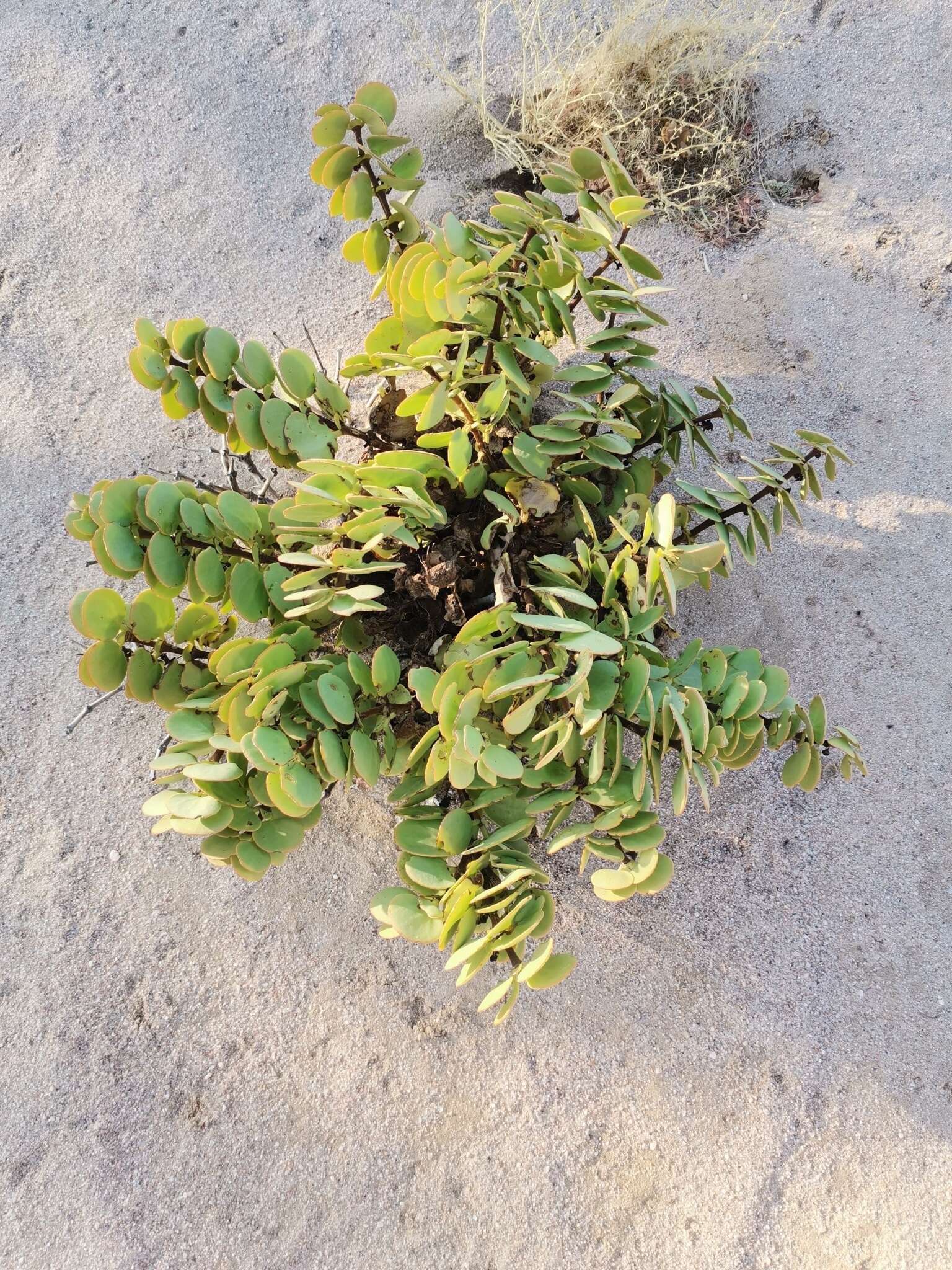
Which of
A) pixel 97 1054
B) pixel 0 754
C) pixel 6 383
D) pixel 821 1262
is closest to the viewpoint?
pixel 821 1262

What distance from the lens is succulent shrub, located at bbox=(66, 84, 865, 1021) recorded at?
49.0 inches

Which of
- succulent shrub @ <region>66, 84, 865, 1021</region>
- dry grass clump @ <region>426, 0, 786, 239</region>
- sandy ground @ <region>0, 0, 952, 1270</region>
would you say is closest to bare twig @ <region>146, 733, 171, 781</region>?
sandy ground @ <region>0, 0, 952, 1270</region>

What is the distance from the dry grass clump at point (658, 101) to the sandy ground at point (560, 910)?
0.34ft

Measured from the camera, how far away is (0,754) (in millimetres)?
1914

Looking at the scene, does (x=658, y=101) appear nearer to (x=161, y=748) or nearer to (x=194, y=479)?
(x=194, y=479)

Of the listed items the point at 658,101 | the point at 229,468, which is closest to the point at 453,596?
the point at 229,468

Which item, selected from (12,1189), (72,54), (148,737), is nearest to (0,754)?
(148,737)

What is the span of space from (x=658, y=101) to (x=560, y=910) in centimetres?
200

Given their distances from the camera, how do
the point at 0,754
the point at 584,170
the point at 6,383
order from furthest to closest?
1. the point at 6,383
2. the point at 0,754
3. the point at 584,170

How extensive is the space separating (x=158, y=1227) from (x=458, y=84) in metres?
2.74

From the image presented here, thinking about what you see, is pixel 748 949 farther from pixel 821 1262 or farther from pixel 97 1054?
pixel 97 1054

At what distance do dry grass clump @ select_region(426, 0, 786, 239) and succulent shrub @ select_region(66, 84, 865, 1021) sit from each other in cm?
86

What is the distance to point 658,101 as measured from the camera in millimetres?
2221

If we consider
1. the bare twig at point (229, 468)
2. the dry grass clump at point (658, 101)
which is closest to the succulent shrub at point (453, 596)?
the bare twig at point (229, 468)
